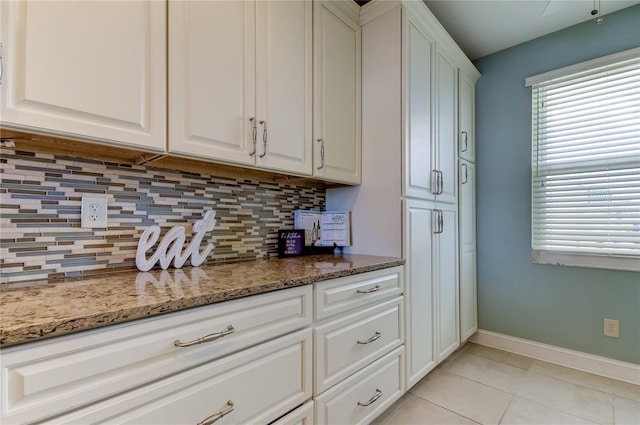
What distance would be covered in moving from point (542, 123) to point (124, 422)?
3098mm

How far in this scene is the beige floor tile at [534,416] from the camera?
1.66m

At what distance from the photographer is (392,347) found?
1.65 m

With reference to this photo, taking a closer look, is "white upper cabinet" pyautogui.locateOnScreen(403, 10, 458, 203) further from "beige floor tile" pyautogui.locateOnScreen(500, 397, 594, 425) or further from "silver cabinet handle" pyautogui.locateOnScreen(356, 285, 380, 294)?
"beige floor tile" pyautogui.locateOnScreen(500, 397, 594, 425)

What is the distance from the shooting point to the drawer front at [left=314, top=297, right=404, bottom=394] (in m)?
1.25

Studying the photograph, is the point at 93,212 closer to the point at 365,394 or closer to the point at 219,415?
the point at 219,415

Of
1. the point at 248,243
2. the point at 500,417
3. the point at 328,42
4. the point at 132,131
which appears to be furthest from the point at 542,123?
the point at 132,131

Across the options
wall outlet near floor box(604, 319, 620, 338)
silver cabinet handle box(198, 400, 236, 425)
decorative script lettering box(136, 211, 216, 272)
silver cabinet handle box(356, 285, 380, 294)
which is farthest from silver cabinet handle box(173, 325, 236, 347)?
wall outlet near floor box(604, 319, 620, 338)

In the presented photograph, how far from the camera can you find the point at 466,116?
258 cm

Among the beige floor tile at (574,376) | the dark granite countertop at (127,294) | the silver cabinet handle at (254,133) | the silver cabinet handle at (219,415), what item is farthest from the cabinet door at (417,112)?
the beige floor tile at (574,376)

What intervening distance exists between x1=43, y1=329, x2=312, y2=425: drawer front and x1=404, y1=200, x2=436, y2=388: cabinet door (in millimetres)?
838

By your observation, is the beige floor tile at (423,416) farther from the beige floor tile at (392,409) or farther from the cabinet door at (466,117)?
the cabinet door at (466,117)

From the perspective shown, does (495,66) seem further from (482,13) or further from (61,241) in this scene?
(61,241)

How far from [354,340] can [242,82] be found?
4.16ft

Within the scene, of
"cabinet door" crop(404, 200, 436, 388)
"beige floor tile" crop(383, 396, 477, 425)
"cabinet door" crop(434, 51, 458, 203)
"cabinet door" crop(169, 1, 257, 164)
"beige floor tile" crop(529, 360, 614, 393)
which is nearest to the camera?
"cabinet door" crop(169, 1, 257, 164)
